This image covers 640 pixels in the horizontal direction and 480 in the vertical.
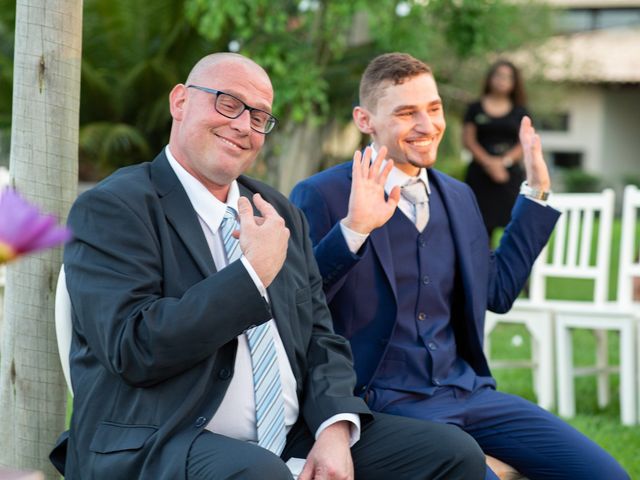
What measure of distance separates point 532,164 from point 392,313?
0.82 meters

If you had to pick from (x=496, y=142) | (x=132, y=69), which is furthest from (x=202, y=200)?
(x=132, y=69)

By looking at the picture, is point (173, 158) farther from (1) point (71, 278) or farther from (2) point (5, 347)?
(2) point (5, 347)

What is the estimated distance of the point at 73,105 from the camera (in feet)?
10.8

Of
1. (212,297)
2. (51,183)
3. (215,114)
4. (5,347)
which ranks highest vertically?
(215,114)

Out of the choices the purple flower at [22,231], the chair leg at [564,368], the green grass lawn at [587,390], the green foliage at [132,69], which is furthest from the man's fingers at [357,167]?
the green foliage at [132,69]

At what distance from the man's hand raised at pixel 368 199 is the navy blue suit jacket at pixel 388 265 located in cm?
7

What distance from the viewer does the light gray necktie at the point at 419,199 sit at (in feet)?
11.9

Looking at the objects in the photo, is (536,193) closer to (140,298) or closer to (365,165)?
(365,165)

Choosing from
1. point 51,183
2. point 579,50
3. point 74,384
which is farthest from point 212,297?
point 579,50

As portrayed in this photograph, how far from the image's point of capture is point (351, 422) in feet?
9.78

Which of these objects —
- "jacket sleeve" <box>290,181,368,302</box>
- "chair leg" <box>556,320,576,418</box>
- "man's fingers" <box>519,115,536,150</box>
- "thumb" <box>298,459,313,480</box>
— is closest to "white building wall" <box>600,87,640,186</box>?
"chair leg" <box>556,320,576,418</box>

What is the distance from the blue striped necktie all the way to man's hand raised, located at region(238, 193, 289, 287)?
0.21 m

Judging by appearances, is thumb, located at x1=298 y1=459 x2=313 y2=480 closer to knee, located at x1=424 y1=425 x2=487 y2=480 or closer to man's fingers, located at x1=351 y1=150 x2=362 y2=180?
knee, located at x1=424 y1=425 x2=487 y2=480

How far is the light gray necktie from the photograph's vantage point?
361cm
